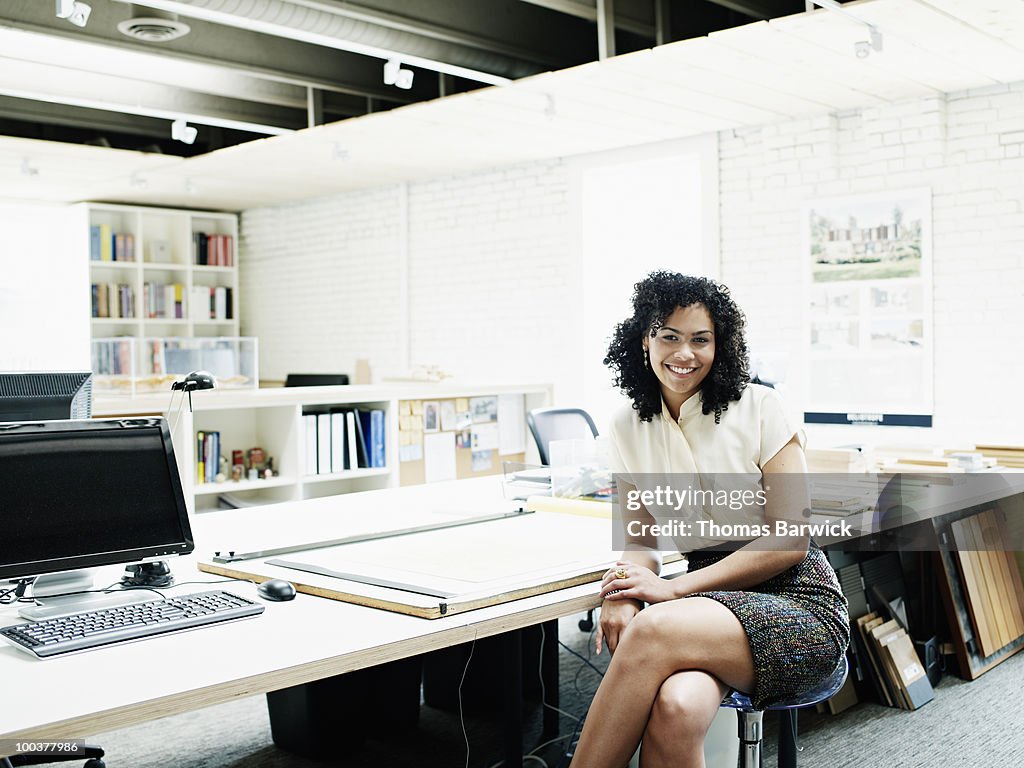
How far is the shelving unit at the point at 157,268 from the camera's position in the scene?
8.34m

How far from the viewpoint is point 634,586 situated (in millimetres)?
2129

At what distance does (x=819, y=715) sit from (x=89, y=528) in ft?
8.25

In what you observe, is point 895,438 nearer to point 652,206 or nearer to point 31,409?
point 652,206

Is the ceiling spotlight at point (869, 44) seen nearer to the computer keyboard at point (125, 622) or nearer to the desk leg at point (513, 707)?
the desk leg at point (513, 707)

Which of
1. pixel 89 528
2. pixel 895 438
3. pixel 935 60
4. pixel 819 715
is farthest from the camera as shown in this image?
pixel 895 438

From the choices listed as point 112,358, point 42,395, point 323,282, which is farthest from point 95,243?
point 42,395

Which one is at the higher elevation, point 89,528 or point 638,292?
point 638,292

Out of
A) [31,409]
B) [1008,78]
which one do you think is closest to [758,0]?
[1008,78]

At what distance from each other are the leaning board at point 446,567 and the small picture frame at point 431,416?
2.81 metres

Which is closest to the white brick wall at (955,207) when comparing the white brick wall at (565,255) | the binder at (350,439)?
the white brick wall at (565,255)

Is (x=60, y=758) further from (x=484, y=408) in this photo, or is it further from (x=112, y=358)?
(x=484, y=408)

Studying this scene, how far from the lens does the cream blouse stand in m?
2.27

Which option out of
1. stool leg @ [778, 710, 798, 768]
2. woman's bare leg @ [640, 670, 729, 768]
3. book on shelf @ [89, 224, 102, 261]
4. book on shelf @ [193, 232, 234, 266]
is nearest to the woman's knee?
woman's bare leg @ [640, 670, 729, 768]

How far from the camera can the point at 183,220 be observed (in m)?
8.75
